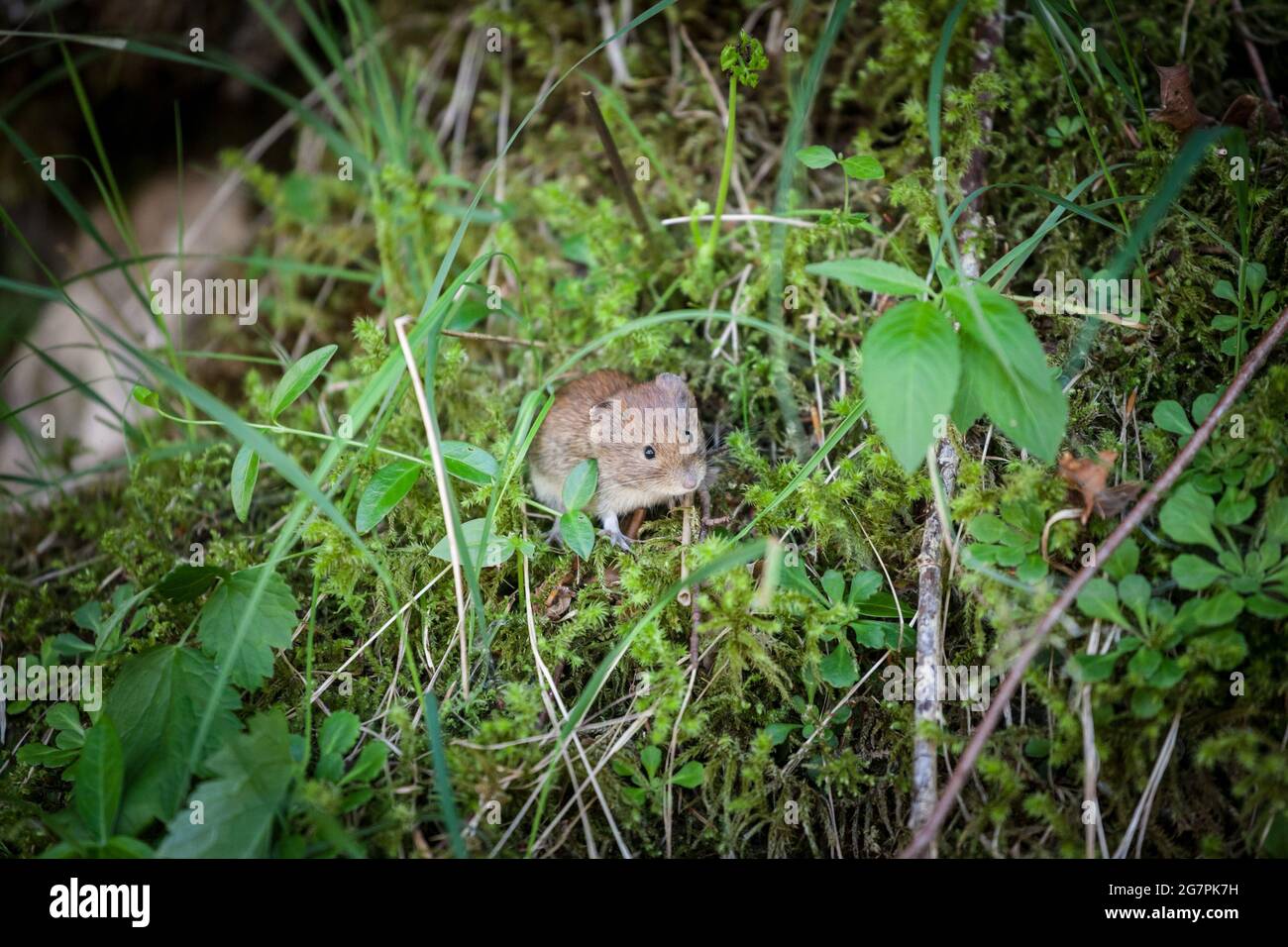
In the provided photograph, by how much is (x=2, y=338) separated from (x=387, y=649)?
13.0 ft

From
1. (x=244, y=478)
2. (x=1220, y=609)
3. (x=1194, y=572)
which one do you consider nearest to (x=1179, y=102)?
(x=1194, y=572)

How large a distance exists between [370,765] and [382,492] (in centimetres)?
96

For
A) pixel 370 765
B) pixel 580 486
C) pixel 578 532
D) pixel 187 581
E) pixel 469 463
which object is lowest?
pixel 370 765

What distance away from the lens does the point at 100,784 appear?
2.52 m

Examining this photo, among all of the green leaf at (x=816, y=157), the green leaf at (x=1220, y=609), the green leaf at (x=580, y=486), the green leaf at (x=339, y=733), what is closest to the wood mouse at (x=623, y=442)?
the green leaf at (x=580, y=486)

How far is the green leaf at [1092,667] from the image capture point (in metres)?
2.46

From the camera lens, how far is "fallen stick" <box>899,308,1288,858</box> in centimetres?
224

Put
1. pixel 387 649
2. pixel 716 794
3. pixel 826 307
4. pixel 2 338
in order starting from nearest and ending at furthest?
pixel 716 794, pixel 387 649, pixel 826 307, pixel 2 338

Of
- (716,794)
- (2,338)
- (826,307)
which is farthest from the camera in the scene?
(2,338)

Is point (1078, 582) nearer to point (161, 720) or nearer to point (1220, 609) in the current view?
point (1220, 609)

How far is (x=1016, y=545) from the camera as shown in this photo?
271 centimetres

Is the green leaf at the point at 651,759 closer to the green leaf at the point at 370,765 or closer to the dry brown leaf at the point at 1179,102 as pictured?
the green leaf at the point at 370,765
